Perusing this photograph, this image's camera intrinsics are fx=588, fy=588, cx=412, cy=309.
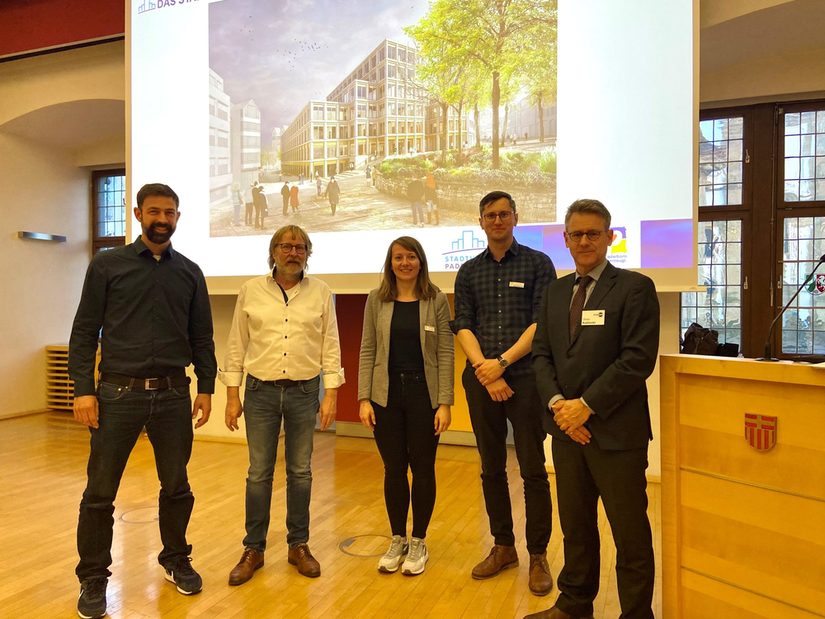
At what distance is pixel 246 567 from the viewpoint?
2.61m

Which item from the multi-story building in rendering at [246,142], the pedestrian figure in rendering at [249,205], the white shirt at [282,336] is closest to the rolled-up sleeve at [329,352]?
the white shirt at [282,336]

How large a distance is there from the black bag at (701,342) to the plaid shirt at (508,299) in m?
2.63

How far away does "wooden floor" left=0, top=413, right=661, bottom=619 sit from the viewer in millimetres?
2383

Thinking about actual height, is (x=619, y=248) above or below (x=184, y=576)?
above

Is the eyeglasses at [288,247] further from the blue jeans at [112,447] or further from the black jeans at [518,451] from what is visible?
the black jeans at [518,451]

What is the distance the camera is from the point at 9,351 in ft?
22.7

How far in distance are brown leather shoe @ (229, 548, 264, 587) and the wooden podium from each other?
1.71 metres

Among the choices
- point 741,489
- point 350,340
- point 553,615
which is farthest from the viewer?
point 350,340

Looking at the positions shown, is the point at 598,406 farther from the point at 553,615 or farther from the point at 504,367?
the point at 553,615

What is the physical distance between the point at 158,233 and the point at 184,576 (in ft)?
4.77

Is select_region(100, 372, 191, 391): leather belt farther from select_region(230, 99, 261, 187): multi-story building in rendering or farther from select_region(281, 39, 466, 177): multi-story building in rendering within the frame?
select_region(230, 99, 261, 187): multi-story building in rendering

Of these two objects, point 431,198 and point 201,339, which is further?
point 431,198

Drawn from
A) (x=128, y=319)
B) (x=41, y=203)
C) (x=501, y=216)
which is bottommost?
(x=128, y=319)

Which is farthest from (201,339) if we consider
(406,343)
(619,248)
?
(619,248)
